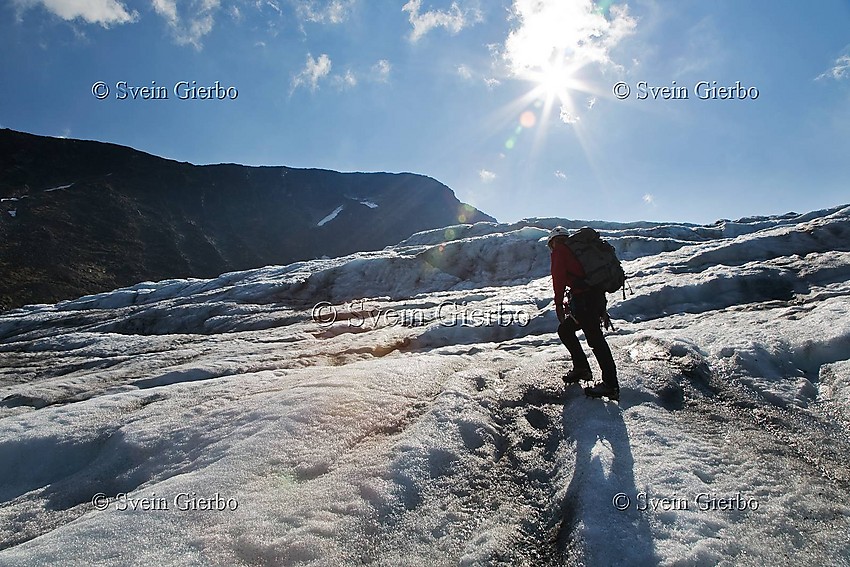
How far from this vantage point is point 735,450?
477 cm

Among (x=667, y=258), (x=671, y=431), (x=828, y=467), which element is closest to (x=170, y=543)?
(x=671, y=431)

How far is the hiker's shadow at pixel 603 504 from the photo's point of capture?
3.38 metres

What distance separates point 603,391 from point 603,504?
2447 millimetres

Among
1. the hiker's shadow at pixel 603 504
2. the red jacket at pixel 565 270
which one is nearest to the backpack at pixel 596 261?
the red jacket at pixel 565 270

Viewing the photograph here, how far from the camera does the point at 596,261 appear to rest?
20.2ft

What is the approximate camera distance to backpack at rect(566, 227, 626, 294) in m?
6.09

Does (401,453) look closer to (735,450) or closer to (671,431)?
(671,431)

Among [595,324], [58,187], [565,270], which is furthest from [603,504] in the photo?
[58,187]

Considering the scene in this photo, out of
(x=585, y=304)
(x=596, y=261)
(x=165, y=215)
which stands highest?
(x=165, y=215)

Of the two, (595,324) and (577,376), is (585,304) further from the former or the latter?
(577,376)

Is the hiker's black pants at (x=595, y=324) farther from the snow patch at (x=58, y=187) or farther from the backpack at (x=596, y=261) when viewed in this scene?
the snow patch at (x=58, y=187)

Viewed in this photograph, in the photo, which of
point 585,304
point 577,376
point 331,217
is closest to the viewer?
point 585,304

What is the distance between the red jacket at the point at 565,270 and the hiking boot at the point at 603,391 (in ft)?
4.72

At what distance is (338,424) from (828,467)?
5.60m
